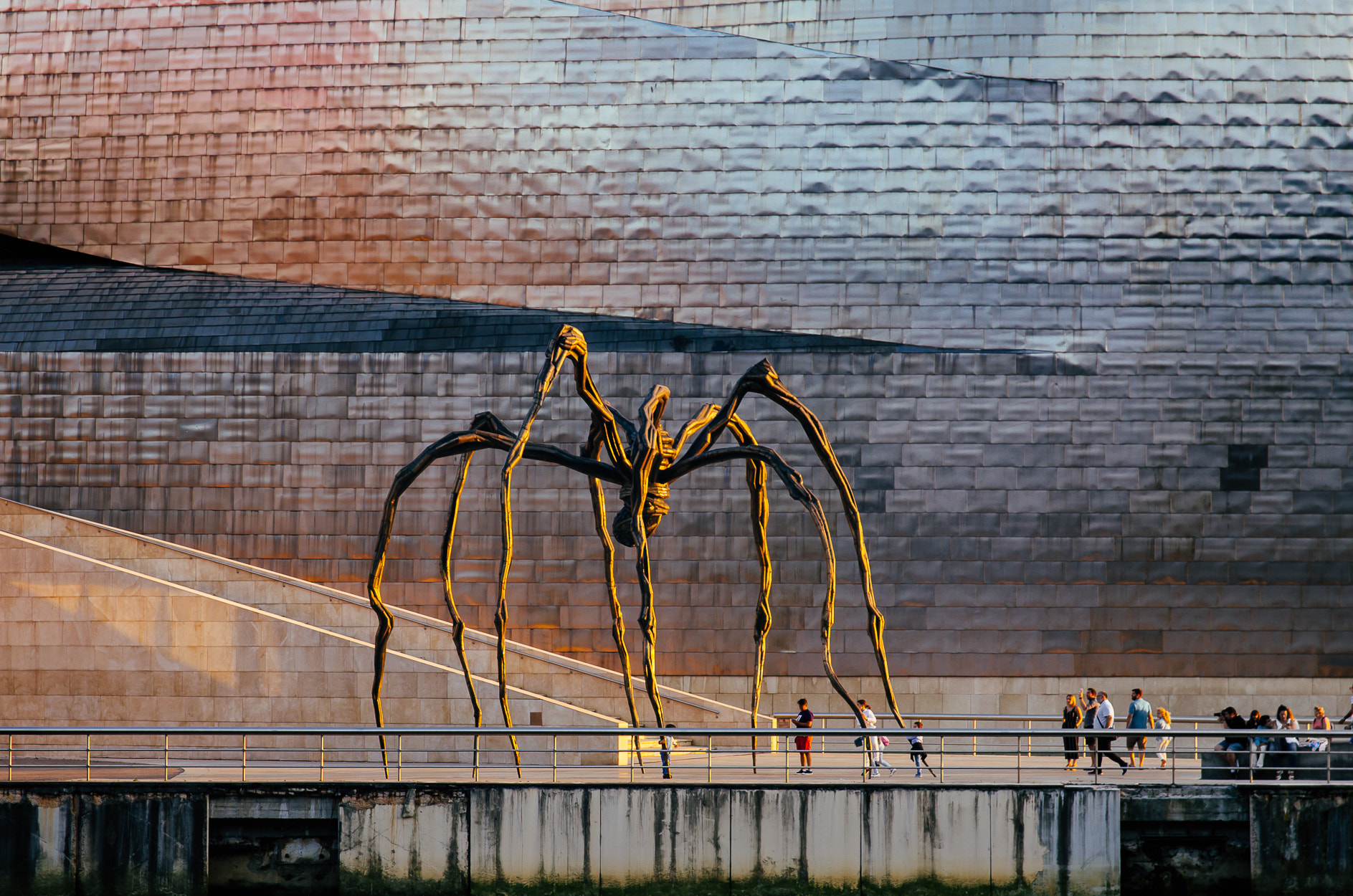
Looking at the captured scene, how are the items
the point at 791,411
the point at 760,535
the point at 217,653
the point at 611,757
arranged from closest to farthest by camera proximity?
1. the point at 791,411
2. the point at 760,535
3. the point at 611,757
4. the point at 217,653

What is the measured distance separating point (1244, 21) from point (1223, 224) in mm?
4668

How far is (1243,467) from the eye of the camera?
28.2 meters

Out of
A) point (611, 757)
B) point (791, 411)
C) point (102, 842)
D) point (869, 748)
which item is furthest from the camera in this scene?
point (611, 757)

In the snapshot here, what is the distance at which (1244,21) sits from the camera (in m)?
29.4

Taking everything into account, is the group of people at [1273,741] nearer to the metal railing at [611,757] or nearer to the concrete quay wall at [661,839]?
the metal railing at [611,757]

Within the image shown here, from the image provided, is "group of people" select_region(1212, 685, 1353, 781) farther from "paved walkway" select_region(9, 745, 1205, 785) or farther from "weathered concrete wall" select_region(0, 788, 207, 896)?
"weathered concrete wall" select_region(0, 788, 207, 896)

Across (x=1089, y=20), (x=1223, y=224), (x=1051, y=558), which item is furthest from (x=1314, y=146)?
(x=1051, y=558)

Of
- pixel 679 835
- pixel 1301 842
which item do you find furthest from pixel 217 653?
pixel 1301 842

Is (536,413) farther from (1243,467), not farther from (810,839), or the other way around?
(1243,467)

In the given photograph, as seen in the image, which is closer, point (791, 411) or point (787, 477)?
point (787, 477)

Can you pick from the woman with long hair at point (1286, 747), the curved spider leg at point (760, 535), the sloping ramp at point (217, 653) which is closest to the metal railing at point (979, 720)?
the sloping ramp at point (217, 653)

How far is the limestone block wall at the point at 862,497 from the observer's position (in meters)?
28.1

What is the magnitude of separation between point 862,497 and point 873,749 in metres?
11.5

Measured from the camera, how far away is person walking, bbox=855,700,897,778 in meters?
17.2
